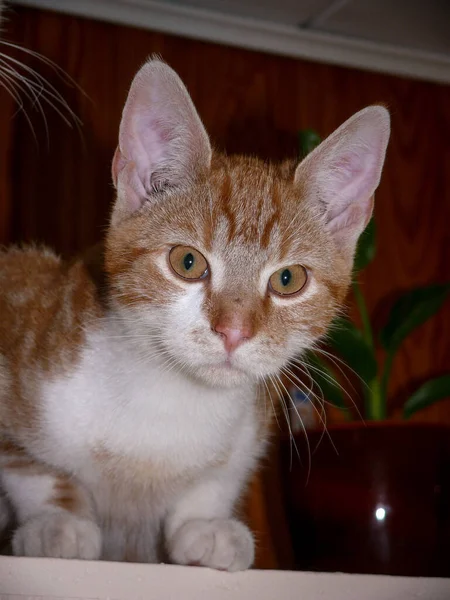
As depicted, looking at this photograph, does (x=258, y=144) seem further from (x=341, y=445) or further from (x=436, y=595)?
(x=436, y=595)

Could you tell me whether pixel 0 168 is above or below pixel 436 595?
above

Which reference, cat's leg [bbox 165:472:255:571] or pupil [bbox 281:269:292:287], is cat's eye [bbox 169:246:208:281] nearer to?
pupil [bbox 281:269:292:287]

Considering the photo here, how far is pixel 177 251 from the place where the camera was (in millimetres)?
1079

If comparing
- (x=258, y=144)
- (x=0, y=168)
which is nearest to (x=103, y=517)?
(x=0, y=168)

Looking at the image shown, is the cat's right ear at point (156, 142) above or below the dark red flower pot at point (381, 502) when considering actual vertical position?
above

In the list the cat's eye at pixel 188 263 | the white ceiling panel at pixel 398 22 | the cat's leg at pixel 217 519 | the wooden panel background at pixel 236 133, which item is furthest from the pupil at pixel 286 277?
the white ceiling panel at pixel 398 22

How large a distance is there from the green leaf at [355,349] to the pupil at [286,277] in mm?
270

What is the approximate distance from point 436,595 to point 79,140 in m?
1.18

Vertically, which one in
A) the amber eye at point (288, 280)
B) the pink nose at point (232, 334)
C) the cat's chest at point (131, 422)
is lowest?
the cat's chest at point (131, 422)

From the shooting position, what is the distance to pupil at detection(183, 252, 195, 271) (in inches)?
42.0

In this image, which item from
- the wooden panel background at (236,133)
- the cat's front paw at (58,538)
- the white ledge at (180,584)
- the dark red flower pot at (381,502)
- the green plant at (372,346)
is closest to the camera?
the white ledge at (180,584)

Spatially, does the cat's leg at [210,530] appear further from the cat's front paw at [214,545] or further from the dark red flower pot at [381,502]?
the dark red flower pot at [381,502]

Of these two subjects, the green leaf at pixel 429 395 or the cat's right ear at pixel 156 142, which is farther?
the green leaf at pixel 429 395

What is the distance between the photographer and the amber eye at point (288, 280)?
1089 millimetres
